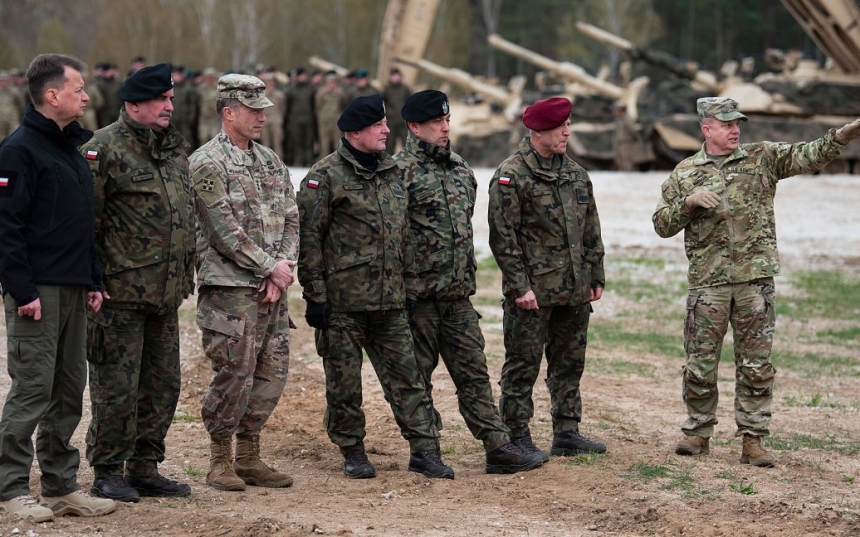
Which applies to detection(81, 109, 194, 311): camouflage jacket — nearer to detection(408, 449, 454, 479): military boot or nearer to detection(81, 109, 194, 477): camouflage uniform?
detection(81, 109, 194, 477): camouflage uniform

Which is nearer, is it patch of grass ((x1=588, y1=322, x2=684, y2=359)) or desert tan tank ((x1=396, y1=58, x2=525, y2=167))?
patch of grass ((x1=588, y1=322, x2=684, y2=359))

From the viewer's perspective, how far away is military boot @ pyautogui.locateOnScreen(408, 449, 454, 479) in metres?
7.05

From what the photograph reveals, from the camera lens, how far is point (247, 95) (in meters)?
6.66

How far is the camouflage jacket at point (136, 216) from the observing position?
244 inches

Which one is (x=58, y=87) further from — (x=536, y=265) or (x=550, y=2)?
(x=550, y=2)

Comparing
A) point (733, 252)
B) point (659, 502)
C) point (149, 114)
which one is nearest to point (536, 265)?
point (733, 252)

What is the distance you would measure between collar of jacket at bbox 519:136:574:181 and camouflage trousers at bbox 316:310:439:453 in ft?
3.97

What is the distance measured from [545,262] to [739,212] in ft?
3.79

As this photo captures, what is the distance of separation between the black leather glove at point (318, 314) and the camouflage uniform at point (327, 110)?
20.5m

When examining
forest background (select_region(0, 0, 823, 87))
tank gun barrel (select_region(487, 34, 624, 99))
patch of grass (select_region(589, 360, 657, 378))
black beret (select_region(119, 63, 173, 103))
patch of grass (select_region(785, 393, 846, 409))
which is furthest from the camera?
forest background (select_region(0, 0, 823, 87))

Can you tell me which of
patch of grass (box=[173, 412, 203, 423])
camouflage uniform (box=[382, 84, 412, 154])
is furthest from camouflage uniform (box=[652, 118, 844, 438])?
camouflage uniform (box=[382, 84, 412, 154])

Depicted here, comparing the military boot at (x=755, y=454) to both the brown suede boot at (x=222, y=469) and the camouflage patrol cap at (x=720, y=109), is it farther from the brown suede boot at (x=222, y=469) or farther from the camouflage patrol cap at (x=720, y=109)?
the brown suede boot at (x=222, y=469)

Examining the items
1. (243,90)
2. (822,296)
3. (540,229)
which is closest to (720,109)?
(540,229)

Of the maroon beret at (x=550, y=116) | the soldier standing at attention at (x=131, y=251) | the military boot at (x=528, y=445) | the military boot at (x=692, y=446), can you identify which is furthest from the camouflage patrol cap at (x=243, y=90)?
the military boot at (x=692, y=446)
